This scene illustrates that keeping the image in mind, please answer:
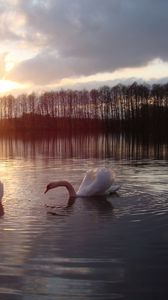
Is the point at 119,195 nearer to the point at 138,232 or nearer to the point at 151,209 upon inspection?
the point at 151,209

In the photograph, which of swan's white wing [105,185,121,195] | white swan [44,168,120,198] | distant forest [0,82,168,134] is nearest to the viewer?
white swan [44,168,120,198]

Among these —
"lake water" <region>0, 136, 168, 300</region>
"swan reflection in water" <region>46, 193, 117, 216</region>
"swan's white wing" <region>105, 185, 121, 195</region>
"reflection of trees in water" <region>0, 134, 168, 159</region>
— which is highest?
"reflection of trees in water" <region>0, 134, 168, 159</region>

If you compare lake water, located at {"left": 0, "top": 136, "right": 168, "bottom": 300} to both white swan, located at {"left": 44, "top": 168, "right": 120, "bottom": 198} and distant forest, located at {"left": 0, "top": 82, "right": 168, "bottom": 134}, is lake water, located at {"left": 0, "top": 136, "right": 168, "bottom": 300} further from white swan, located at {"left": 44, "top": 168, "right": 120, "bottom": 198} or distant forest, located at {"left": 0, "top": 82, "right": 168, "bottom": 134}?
distant forest, located at {"left": 0, "top": 82, "right": 168, "bottom": 134}

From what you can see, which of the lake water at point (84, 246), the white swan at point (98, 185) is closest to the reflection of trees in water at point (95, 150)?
the white swan at point (98, 185)

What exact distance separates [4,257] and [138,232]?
3705 millimetres

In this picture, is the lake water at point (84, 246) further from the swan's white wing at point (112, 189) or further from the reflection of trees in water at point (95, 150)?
the reflection of trees in water at point (95, 150)

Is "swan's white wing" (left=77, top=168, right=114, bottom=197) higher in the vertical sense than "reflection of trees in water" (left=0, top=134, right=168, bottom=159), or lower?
lower

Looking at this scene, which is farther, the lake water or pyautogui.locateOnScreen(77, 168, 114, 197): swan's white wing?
pyautogui.locateOnScreen(77, 168, 114, 197): swan's white wing

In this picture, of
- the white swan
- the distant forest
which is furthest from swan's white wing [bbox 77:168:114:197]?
the distant forest

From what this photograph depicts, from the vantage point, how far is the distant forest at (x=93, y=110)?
137 metres

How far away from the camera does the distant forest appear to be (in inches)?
5399

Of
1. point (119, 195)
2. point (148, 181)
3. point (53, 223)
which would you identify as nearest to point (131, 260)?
point (53, 223)

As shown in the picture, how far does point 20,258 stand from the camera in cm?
1112

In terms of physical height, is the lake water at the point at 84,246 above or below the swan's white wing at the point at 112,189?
below
